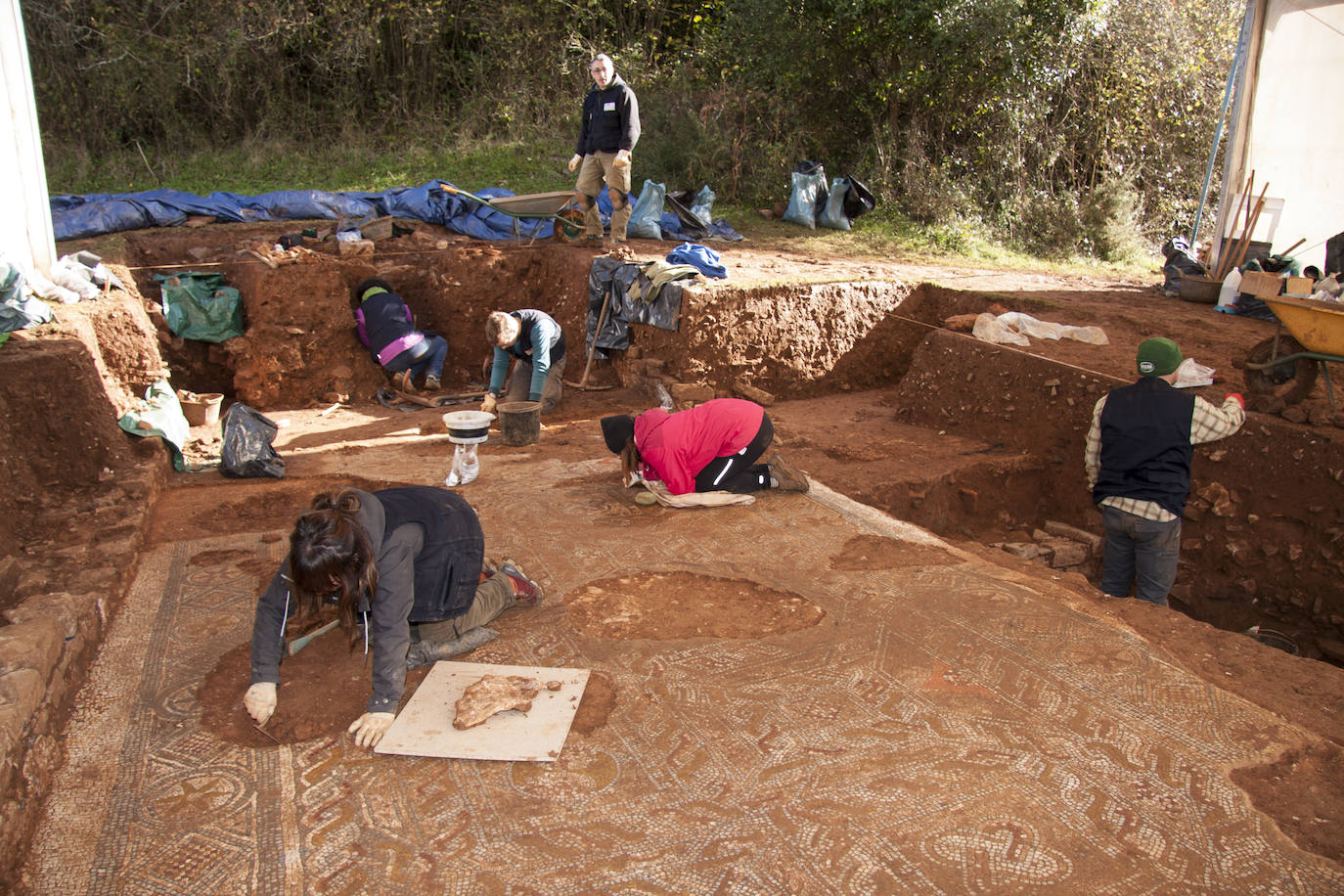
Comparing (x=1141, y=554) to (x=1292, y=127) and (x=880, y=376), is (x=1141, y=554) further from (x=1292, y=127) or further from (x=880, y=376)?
(x=1292, y=127)

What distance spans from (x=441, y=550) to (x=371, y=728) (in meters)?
0.70

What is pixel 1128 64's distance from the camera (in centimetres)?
1360

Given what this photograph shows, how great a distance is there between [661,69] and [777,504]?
40.3 feet

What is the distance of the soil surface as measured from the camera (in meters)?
3.90

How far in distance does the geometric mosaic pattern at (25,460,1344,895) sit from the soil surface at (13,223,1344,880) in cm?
18

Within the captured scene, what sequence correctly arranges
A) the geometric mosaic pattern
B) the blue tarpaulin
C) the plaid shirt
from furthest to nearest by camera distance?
the blue tarpaulin
the plaid shirt
the geometric mosaic pattern

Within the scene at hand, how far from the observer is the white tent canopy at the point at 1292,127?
29.6ft

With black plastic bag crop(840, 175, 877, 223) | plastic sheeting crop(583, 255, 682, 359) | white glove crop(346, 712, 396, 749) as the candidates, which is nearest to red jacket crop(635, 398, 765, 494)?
white glove crop(346, 712, 396, 749)

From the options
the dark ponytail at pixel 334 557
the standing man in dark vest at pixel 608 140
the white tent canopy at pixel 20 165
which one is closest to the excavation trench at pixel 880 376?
the standing man in dark vest at pixel 608 140

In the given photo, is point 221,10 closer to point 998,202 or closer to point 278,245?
point 278,245

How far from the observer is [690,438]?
5.32m

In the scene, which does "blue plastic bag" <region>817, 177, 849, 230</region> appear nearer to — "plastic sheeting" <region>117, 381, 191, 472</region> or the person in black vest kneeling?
"plastic sheeting" <region>117, 381, 191, 472</region>

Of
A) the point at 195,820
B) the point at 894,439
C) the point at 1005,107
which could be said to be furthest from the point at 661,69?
the point at 195,820

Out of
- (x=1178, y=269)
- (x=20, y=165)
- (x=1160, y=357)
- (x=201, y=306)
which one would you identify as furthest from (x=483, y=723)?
(x=1178, y=269)
